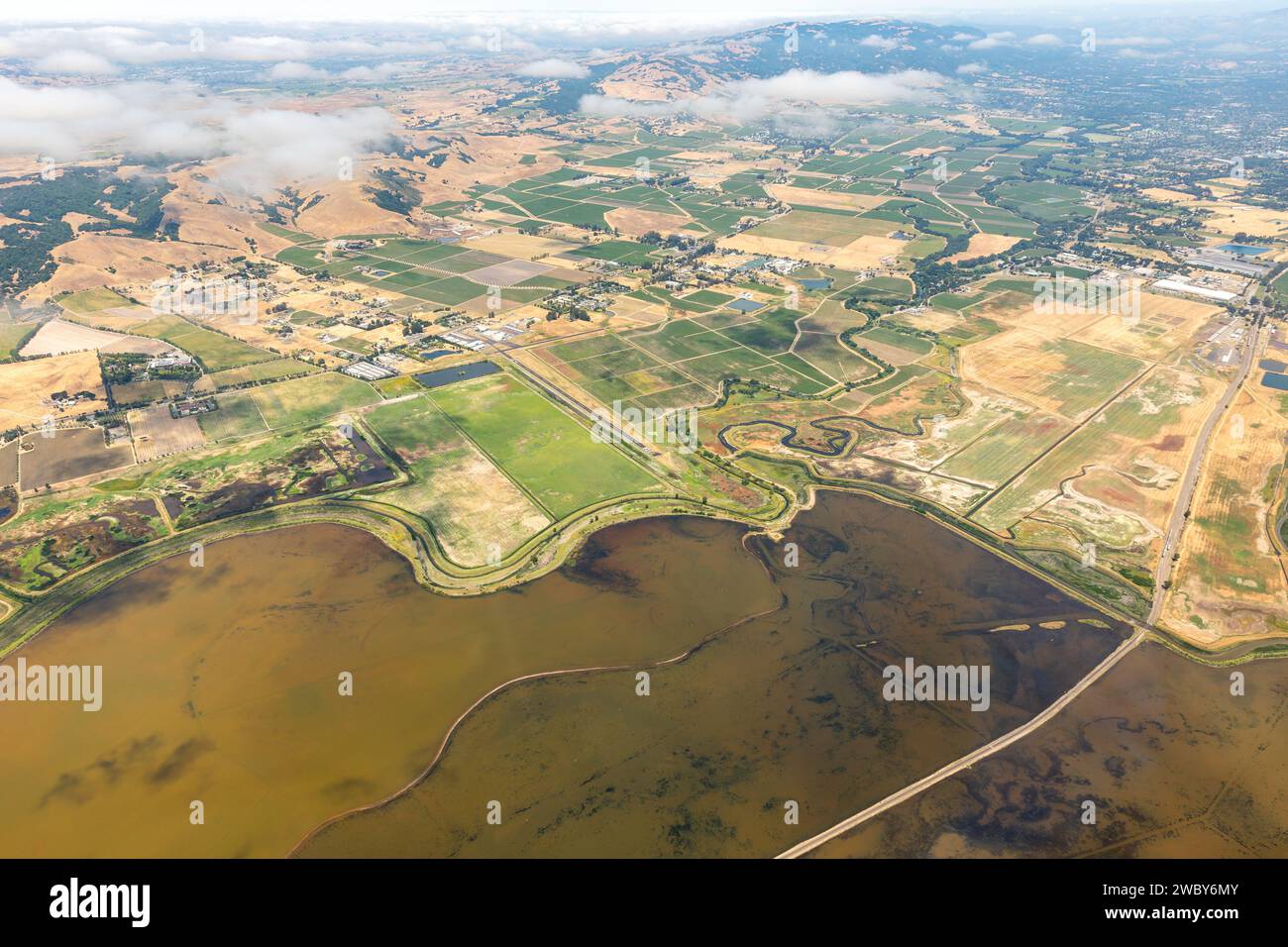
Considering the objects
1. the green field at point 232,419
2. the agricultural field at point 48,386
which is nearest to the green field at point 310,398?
the green field at point 232,419

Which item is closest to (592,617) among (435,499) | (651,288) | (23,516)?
(435,499)

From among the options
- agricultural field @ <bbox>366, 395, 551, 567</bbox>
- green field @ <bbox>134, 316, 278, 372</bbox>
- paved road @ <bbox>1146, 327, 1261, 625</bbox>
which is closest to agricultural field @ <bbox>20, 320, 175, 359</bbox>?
green field @ <bbox>134, 316, 278, 372</bbox>

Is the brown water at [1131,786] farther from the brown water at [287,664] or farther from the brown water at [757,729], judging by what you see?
the brown water at [287,664]

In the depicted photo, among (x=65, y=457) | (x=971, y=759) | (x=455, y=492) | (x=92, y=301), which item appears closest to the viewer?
(x=971, y=759)

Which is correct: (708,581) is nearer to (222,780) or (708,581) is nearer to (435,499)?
(435,499)

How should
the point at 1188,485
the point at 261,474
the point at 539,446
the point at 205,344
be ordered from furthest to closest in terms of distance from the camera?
the point at 205,344 < the point at 539,446 < the point at 261,474 < the point at 1188,485

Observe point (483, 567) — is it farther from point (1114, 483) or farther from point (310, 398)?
point (1114, 483)

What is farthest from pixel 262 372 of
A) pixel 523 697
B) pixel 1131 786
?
pixel 1131 786
